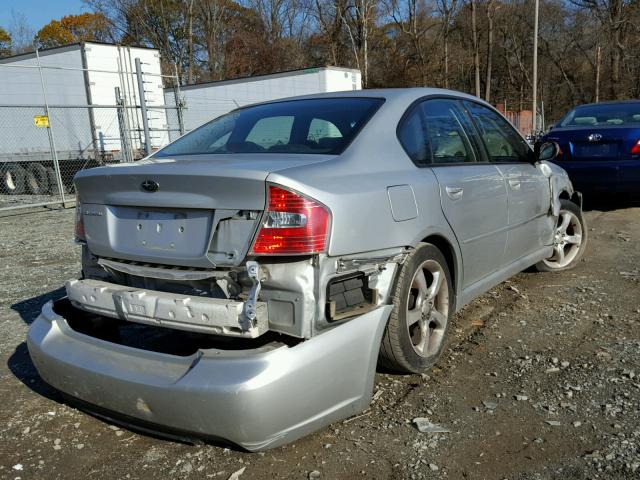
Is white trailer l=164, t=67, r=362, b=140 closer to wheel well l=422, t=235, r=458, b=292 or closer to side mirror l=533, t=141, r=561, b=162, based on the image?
side mirror l=533, t=141, r=561, b=162

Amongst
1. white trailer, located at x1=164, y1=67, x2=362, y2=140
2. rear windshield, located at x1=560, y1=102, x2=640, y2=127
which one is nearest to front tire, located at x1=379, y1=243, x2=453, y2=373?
rear windshield, located at x1=560, y1=102, x2=640, y2=127

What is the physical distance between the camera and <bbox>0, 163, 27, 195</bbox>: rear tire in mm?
15391

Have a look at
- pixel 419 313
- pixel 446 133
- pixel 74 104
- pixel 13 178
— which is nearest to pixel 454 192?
pixel 446 133

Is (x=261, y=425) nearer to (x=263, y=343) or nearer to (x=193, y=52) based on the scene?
(x=263, y=343)

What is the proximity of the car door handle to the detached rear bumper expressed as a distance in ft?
3.09

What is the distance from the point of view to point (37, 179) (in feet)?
50.5

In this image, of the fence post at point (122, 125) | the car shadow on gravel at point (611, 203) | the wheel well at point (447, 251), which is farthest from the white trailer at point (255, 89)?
the wheel well at point (447, 251)

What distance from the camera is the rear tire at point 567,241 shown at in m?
5.22

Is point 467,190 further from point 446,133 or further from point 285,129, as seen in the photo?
point 285,129

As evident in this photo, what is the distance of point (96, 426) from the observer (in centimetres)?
289

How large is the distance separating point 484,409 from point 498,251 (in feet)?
4.43

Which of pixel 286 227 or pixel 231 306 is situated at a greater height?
pixel 286 227

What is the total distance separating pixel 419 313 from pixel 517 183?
1579mm

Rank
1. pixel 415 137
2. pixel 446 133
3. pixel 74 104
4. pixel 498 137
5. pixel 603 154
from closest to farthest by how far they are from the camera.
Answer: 1. pixel 415 137
2. pixel 446 133
3. pixel 498 137
4. pixel 603 154
5. pixel 74 104
